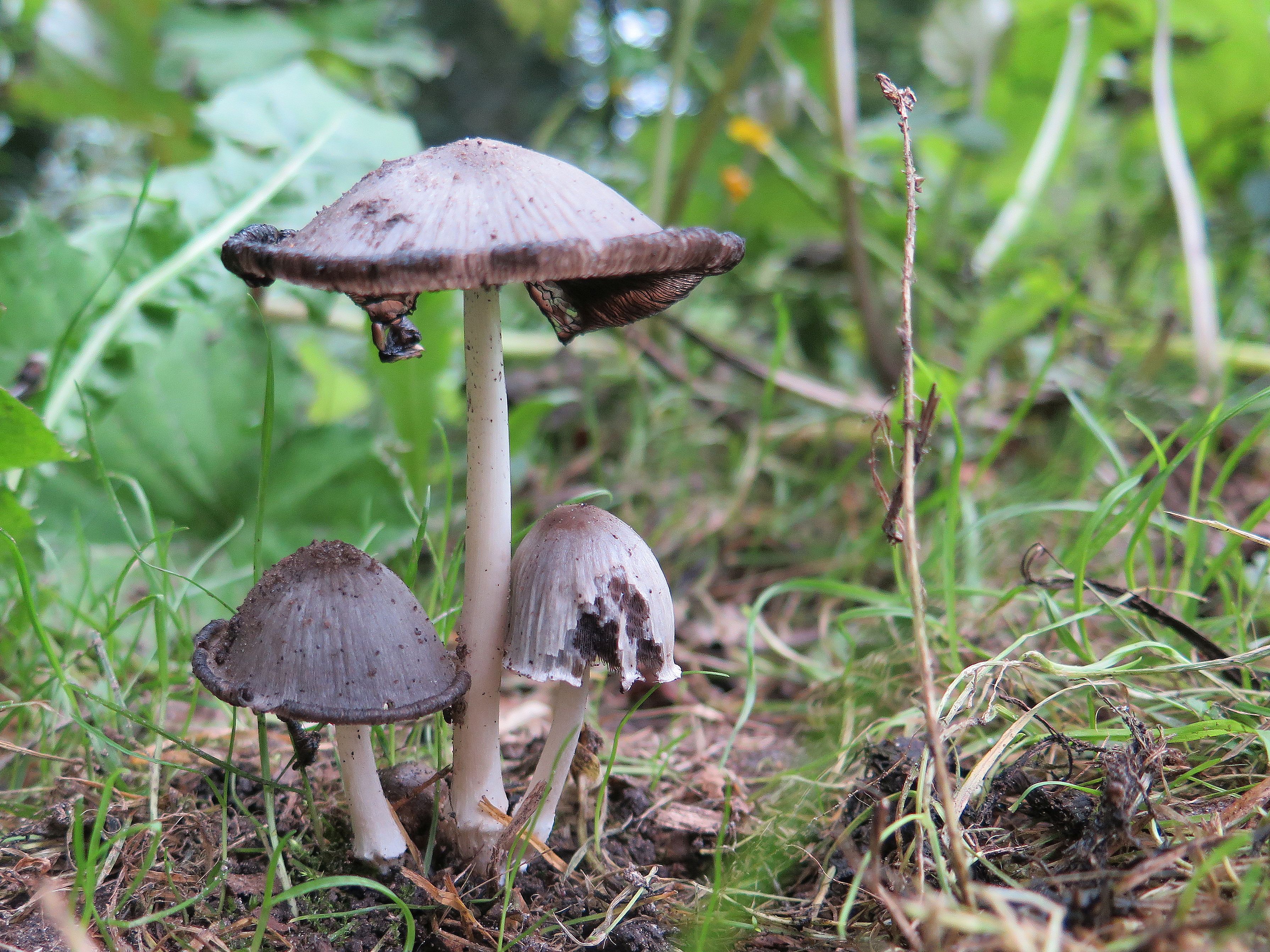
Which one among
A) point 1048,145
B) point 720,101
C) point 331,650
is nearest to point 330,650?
point 331,650

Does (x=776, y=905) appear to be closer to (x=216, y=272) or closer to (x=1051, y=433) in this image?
(x=216, y=272)

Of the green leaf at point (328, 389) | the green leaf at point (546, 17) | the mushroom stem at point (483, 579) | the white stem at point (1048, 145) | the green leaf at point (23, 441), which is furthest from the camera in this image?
the white stem at point (1048, 145)

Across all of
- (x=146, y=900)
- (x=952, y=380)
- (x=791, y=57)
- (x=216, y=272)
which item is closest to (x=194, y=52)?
(x=216, y=272)

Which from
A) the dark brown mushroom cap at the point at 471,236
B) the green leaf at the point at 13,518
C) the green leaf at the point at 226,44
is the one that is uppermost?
the green leaf at the point at 226,44

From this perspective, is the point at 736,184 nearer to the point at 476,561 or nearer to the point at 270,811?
the point at 476,561

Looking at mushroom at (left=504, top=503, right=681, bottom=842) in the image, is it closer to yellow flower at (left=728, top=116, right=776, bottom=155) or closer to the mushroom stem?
the mushroom stem

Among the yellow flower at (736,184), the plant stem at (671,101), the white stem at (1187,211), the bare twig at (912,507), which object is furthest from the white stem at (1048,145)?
the bare twig at (912,507)

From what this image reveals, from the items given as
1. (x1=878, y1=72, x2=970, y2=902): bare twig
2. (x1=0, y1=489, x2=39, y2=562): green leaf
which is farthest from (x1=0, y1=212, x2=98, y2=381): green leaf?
(x1=878, y1=72, x2=970, y2=902): bare twig

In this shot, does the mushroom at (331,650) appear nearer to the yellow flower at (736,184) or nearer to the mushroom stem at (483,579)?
the mushroom stem at (483,579)
